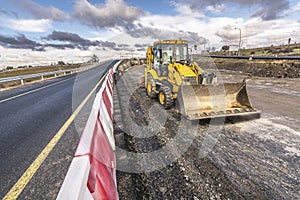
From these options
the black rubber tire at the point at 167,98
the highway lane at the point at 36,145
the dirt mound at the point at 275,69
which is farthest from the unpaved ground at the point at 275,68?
the highway lane at the point at 36,145

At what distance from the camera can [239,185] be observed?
8.63 ft

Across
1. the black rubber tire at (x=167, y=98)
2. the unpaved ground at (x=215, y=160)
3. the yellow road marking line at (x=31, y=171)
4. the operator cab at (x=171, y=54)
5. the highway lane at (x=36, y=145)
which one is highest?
the operator cab at (x=171, y=54)

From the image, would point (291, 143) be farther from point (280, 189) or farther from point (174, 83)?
point (174, 83)

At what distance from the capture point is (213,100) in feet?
19.3

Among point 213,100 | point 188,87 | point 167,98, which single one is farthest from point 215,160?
point 167,98

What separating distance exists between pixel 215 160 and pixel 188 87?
8.92ft

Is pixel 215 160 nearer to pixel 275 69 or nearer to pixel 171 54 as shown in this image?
pixel 171 54

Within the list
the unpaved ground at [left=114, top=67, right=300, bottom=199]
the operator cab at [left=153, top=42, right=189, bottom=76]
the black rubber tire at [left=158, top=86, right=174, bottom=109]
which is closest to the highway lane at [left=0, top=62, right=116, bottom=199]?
the unpaved ground at [left=114, top=67, right=300, bottom=199]

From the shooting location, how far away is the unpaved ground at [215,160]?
2.51m

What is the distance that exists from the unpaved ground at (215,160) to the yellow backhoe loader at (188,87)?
0.40m

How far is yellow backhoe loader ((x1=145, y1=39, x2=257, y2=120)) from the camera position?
552 centimetres

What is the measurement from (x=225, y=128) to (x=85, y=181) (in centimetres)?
434

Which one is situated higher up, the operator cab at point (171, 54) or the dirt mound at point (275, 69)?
the operator cab at point (171, 54)

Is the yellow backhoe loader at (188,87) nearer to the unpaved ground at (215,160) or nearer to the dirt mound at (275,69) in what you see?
the unpaved ground at (215,160)
